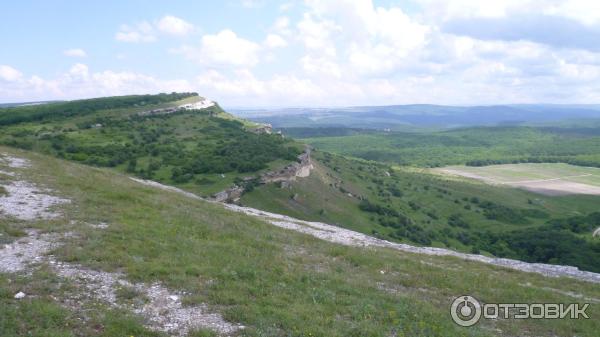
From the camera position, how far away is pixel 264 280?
17500mm

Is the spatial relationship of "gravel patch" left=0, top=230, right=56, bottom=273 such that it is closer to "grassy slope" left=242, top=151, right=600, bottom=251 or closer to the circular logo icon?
the circular logo icon

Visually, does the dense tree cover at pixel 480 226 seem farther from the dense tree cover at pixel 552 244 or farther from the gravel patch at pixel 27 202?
the gravel patch at pixel 27 202

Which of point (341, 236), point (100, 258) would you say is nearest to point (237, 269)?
point (100, 258)

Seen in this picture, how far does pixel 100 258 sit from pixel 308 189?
82.5 meters

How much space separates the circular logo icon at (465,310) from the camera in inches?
666

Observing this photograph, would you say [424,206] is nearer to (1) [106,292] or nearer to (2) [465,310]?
(2) [465,310]

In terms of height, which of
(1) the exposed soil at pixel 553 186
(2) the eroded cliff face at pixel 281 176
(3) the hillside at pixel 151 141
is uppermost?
(3) the hillside at pixel 151 141

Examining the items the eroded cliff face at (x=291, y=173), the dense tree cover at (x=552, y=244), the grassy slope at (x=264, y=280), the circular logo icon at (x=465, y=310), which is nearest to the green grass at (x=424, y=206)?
the dense tree cover at (x=552, y=244)

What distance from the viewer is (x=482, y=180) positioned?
197500mm

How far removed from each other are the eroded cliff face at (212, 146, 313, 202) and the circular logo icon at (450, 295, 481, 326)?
56787mm

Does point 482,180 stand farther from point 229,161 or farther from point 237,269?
point 237,269

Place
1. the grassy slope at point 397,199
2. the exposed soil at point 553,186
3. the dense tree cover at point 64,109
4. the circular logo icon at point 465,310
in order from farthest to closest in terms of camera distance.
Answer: the exposed soil at point 553,186
the dense tree cover at point 64,109
the grassy slope at point 397,199
the circular logo icon at point 465,310

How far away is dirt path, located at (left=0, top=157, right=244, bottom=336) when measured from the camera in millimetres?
13250

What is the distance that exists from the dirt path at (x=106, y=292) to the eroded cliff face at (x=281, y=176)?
5378cm
